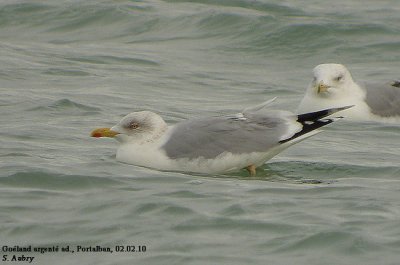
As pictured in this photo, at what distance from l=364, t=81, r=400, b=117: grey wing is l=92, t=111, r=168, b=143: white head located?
314 cm

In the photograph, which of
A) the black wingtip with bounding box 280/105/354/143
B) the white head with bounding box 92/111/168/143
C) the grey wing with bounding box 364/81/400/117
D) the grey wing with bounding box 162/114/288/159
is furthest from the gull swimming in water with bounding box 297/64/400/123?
the white head with bounding box 92/111/168/143

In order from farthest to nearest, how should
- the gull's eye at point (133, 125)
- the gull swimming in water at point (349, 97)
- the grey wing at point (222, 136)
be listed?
the gull swimming in water at point (349, 97), the gull's eye at point (133, 125), the grey wing at point (222, 136)

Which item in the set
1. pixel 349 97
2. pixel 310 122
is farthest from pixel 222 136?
pixel 349 97

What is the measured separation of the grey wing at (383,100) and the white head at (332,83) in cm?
18

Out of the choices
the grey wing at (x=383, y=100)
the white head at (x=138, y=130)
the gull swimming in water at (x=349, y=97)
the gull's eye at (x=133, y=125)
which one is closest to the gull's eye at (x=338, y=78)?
the gull swimming in water at (x=349, y=97)

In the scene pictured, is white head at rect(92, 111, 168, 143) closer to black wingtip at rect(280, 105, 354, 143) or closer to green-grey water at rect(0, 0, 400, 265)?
green-grey water at rect(0, 0, 400, 265)

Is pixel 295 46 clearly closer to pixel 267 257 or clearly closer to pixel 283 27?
pixel 283 27

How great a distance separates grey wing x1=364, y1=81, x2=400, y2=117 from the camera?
1255 cm

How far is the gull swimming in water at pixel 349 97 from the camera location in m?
Answer: 12.5

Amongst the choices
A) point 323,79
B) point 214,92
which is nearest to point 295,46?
point 214,92

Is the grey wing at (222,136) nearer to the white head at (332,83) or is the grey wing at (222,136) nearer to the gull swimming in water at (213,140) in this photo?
the gull swimming in water at (213,140)

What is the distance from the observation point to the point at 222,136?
32.2ft

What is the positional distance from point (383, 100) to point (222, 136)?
3.30m

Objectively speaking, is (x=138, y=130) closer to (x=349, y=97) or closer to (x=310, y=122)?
(x=310, y=122)
